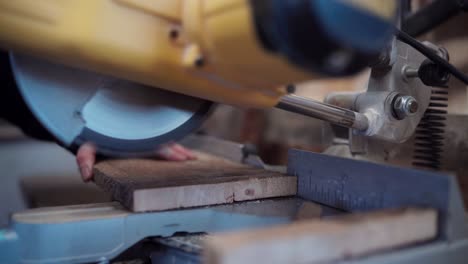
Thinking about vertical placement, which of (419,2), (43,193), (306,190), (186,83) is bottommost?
(43,193)

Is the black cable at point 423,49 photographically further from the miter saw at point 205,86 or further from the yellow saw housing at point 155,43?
the yellow saw housing at point 155,43

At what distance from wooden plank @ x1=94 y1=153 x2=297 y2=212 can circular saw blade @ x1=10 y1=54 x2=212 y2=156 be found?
46 mm

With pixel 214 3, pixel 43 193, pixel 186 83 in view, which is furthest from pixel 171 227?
pixel 43 193

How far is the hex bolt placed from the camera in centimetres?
73

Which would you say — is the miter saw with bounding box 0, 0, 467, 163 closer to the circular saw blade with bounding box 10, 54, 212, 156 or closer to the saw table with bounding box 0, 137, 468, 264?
the circular saw blade with bounding box 10, 54, 212, 156

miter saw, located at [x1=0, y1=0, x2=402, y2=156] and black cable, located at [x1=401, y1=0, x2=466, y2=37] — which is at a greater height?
black cable, located at [x1=401, y1=0, x2=466, y2=37]

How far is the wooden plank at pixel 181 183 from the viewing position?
619 millimetres

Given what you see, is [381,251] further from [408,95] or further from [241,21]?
[408,95]

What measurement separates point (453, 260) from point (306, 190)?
26cm

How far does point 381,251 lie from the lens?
0.46 m

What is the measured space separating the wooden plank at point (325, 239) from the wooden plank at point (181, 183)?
0.68ft

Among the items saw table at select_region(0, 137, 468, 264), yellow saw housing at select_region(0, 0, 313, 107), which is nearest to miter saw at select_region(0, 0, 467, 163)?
yellow saw housing at select_region(0, 0, 313, 107)

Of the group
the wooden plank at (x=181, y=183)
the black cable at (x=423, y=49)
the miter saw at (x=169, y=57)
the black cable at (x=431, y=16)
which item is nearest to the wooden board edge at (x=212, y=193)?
the wooden plank at (x=181, y=183)

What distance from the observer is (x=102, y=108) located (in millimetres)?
692
